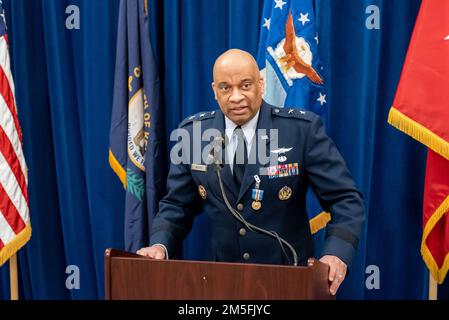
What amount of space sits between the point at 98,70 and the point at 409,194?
1713mm

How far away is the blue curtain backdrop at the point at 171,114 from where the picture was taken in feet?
8.70

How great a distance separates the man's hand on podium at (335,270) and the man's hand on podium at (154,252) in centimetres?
49

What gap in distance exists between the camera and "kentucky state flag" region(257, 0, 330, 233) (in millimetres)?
2469

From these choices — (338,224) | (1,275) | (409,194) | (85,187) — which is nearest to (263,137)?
(338,224)

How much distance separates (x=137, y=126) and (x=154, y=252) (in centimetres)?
113

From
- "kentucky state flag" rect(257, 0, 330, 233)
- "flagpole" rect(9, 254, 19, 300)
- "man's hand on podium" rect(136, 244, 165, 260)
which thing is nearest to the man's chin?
"man's hand on podium" rect(136, 244, 165, 260)

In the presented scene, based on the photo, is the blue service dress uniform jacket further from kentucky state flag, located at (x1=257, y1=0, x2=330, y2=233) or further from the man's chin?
kentucky state flag, located at (x1=257, y1=0, x2=330, y2=233)

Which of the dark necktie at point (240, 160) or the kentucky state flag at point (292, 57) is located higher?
the kentucky state flag at point (292, 57)

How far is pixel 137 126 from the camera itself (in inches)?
105

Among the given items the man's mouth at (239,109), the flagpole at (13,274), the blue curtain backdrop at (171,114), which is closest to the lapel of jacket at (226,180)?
the man's mouth at (239,109)

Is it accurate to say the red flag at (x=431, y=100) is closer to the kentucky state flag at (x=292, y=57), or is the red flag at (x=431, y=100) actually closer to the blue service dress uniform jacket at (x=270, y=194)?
the kentucky state flag at (x=292, y=57)

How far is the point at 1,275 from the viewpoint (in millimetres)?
3107

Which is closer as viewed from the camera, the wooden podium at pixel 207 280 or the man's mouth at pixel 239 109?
the wooden podium at pixel 207 280

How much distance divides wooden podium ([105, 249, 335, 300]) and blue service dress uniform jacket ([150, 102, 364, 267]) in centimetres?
39
